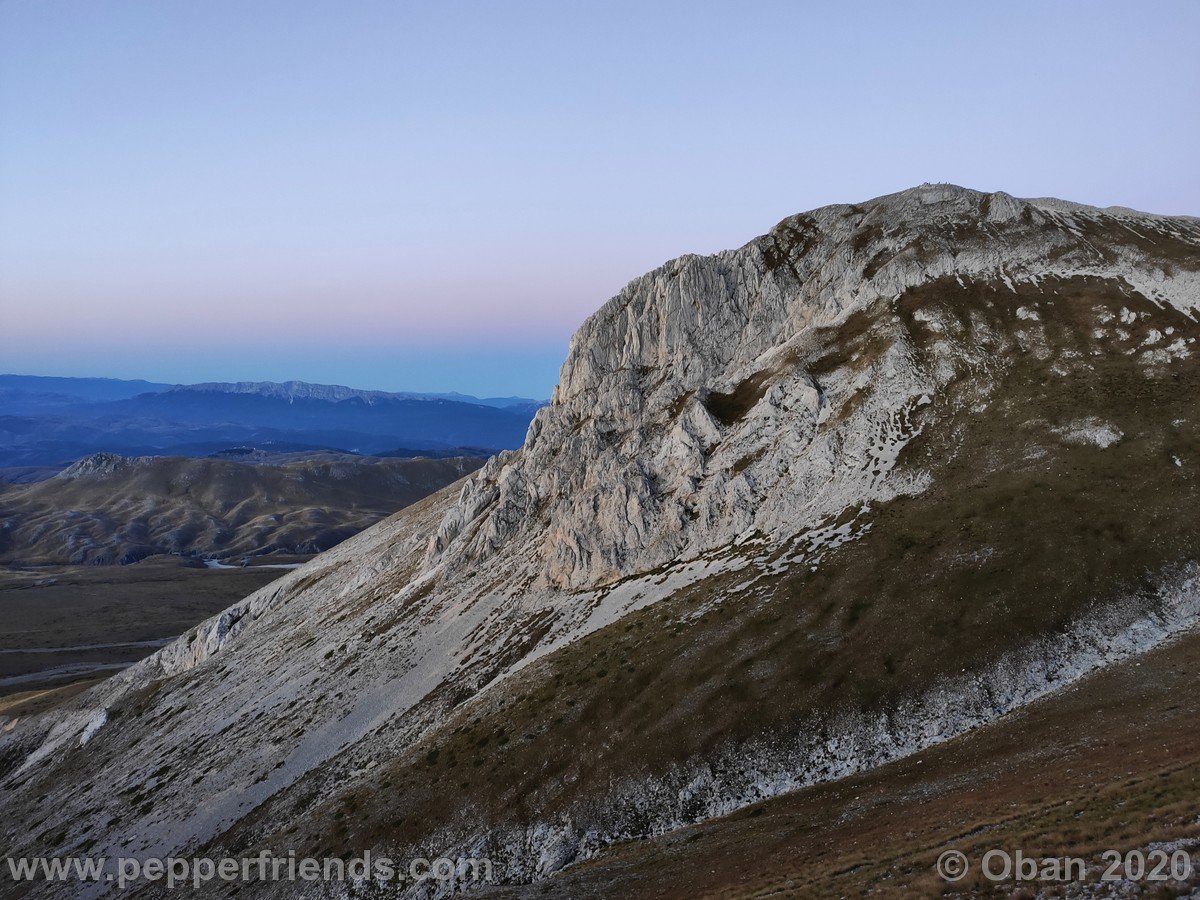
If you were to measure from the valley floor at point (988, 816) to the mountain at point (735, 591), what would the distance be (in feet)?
1.95

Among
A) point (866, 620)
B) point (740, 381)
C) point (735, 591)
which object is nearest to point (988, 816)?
point (866, 620)

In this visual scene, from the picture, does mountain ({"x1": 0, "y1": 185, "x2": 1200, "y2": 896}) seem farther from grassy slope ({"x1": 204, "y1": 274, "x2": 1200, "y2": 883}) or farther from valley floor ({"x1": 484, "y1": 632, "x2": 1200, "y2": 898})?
valley floor ({"x1": 484, "y1": 632, "x2": 1200, "y2": 898})

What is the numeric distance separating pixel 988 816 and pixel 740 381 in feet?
234

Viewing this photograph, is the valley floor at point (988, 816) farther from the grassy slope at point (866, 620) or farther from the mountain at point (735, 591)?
the grassy slope at point (866, 620)

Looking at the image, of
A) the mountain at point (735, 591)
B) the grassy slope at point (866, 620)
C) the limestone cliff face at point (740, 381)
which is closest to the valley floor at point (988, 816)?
the mountain at point (735, 591)

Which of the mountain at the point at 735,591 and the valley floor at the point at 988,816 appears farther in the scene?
the mountain at the point at 735,591

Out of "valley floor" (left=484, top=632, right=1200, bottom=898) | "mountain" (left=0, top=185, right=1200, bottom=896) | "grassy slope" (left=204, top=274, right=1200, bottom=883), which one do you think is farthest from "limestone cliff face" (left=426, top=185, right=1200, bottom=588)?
"valley floor" (left=484, top=632, right=1200, bottom=898)

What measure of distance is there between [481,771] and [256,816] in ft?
80.5

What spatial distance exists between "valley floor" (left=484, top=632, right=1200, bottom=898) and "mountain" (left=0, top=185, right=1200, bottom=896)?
595 millimetres

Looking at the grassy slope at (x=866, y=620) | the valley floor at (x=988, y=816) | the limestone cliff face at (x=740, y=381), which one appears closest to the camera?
the valley floor at (x=988, y=816)

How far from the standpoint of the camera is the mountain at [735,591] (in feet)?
146

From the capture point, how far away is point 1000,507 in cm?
5728

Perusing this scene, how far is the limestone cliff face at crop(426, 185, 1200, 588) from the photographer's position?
244ft

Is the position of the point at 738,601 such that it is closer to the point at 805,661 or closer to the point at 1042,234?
the point at 805,661
